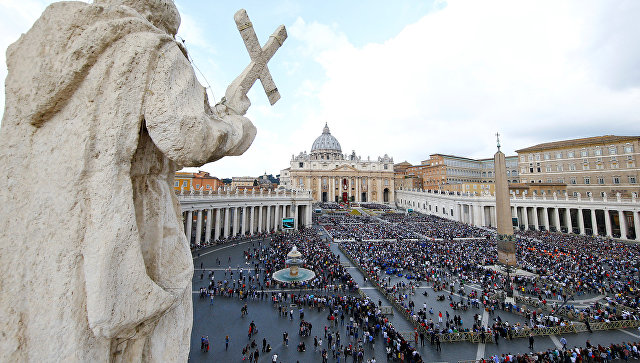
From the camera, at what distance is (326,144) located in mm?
114500

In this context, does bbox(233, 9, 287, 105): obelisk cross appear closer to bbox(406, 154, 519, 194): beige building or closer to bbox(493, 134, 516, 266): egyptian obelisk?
bbox(493, 134, 516, 266): egyptian obelisk

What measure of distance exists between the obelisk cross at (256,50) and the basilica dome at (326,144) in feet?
355

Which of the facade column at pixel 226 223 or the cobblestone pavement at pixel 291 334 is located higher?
the facade column at pixel 226 223

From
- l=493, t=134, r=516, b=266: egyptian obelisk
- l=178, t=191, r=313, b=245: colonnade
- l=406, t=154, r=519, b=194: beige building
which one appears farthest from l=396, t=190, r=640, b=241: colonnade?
l=178, t=191, r=313, b=245: colonnade

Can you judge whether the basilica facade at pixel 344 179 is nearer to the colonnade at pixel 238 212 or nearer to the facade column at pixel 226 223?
the colonnade at pixel 238 212

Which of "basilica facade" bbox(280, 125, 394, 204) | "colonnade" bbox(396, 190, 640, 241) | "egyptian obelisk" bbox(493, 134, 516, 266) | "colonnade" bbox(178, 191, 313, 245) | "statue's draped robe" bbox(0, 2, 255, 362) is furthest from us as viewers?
"basilica facade" bbox(280, 125, 394, 204)

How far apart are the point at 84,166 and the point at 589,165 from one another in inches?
2480

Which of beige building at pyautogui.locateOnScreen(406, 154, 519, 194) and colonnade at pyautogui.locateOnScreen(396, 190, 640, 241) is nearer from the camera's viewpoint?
colonnade at pyautogui.locateOnScreen(396, 190, 640, 241)

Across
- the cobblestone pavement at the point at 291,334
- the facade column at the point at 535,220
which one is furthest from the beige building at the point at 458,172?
the cobblestone pavement at the point at 291,334

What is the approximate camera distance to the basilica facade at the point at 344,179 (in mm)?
93500

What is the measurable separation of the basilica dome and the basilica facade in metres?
17.3

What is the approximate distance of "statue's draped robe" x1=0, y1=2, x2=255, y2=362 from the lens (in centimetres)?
186

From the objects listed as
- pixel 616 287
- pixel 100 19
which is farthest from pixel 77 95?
pixel 616 287

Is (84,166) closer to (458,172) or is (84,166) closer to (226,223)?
(226,223)
